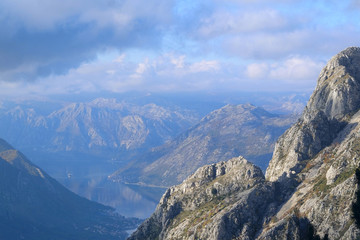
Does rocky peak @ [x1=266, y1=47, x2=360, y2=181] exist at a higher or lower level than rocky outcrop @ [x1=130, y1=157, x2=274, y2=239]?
higher

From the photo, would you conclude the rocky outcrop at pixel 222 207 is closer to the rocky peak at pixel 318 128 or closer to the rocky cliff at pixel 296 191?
the rocky cliff at pixel 296 191

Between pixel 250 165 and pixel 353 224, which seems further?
pixel 250 165

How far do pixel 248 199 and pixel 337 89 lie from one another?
210 ft

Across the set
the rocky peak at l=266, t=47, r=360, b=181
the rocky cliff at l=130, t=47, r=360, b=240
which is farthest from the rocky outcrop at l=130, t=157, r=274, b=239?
the rocky peak at l=266, t=47, r=360, b=181

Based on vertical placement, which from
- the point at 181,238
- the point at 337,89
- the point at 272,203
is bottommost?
the point at 181,238

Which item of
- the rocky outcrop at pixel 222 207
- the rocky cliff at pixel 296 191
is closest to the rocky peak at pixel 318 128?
the rocky cliff at pixel 296 191

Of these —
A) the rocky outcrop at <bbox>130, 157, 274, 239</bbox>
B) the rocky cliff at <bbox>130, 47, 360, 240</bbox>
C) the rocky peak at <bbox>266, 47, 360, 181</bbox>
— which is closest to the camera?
the rocky cliff at <bbox>130, 47, 360, 240</bbox>

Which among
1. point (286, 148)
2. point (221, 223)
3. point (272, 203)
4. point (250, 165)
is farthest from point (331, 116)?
point (221, 223)

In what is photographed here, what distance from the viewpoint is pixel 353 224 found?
413ft

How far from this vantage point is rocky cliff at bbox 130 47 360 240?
13625 centimetres

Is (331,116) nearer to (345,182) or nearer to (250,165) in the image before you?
(250,165)

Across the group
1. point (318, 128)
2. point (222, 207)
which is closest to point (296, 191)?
point (222, 207)

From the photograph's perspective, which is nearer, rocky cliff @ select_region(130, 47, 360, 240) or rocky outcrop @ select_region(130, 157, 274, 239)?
rocky cliff @ select_region(130, 47, 360, 240)

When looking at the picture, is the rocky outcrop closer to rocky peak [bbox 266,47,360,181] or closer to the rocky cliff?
the rocky cliff
